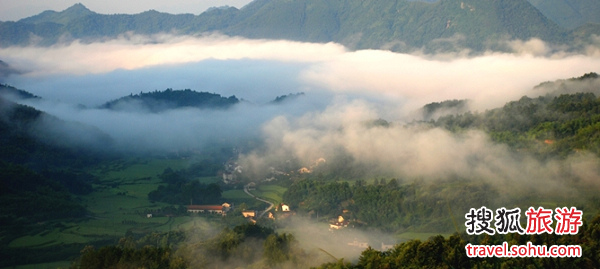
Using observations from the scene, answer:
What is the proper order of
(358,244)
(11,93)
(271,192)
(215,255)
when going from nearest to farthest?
(215,255), (358,244), (271,192), (11,93)

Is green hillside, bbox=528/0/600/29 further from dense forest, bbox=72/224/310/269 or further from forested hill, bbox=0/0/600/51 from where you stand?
dense forest, bbox=72/224/310/269

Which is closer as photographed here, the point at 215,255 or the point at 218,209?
the point at 215,255

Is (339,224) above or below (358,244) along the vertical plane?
above

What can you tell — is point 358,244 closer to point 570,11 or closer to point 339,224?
point 339,224

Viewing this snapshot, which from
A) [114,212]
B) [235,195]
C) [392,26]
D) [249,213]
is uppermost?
[392,26]

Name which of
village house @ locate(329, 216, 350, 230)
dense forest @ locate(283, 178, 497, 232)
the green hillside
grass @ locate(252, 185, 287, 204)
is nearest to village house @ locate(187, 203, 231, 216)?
grass @ locate(252, 185, 287, 204)

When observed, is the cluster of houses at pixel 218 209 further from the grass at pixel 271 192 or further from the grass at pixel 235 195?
the grass at pixel 271 192

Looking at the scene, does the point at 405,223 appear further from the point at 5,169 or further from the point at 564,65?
the point at 564,65

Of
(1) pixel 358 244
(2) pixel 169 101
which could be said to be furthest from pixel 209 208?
(2) pixel 169 101

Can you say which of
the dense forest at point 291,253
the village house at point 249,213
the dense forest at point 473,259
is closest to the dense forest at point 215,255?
the dense forest at point 291,253
